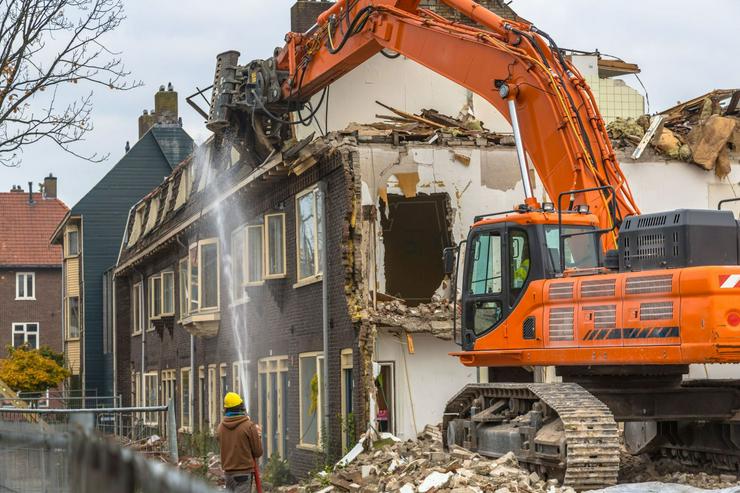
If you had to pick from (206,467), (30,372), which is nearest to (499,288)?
(206,467)

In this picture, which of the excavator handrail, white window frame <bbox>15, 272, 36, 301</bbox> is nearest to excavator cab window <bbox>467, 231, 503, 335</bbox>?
the excavator handrail

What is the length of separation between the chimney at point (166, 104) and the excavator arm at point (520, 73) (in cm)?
3589

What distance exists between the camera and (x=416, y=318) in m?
20.9

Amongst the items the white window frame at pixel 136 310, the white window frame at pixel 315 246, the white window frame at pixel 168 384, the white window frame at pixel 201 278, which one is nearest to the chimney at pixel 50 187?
the white window frame at pixel 136 310

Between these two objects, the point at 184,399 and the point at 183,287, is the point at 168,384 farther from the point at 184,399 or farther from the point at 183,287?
the point at 183,287

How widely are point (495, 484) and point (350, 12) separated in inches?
383

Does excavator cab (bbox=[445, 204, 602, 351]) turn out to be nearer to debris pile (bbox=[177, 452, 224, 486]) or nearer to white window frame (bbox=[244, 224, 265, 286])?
debris pile (bbox=[177, 452, 224, 486])

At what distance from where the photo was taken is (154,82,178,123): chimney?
2216 inches

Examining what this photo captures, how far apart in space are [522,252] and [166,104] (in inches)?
1684

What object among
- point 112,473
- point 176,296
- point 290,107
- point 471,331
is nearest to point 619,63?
point 290,107

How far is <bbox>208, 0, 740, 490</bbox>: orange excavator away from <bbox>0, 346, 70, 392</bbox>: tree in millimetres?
37829

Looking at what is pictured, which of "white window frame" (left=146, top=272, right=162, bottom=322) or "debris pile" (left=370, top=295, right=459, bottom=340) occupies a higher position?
"white window frame" (left=146, top=272, right=162, bottom=322)

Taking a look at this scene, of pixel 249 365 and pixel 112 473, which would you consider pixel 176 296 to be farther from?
pixel 112 473

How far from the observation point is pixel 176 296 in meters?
36.8
